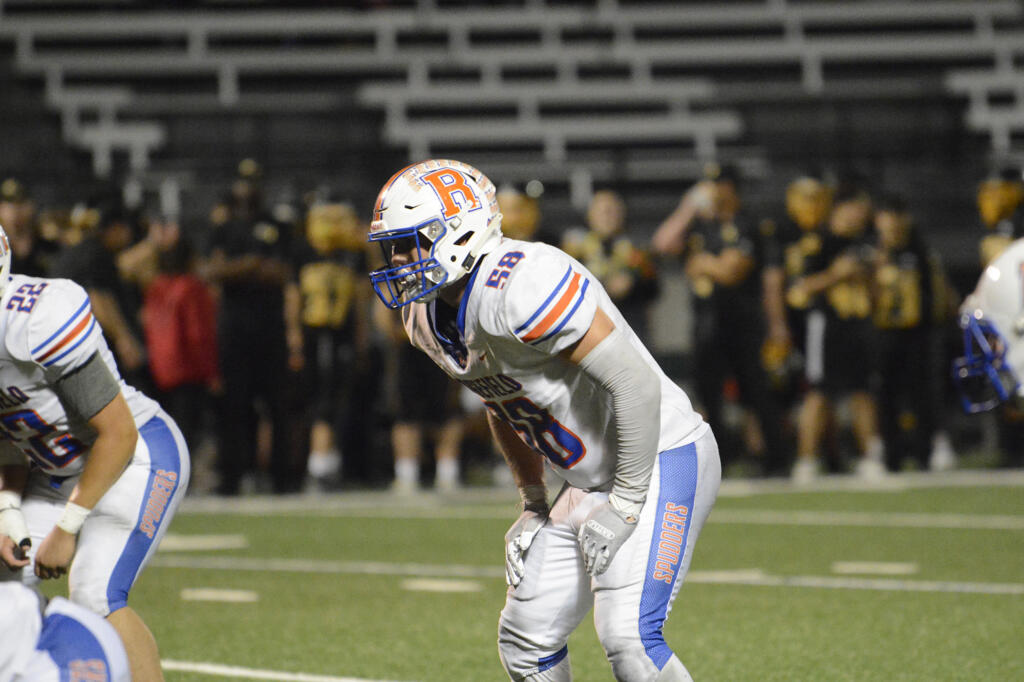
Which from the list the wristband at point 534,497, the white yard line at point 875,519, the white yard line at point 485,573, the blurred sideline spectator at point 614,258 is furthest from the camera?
the blurred sideline spectator at point 614,258

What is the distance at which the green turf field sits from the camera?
179 inches

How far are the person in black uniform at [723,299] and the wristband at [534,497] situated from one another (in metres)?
6.02

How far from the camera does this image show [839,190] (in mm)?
9906

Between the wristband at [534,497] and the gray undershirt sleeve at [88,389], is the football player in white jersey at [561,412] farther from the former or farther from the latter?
the gray undershirt sleeve at [88,389]

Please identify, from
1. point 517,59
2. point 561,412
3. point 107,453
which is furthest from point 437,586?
point 517,59

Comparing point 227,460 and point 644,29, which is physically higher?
point 644,29

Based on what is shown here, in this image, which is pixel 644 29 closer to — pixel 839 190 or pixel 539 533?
pixel 839 190

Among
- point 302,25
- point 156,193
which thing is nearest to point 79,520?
point 156,193

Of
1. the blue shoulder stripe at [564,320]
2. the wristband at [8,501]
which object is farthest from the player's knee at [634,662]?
the wristband at [8,501]

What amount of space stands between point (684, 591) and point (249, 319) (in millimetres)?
4362

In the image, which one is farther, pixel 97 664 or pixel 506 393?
pixel 506 393

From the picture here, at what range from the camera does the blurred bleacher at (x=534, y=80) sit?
14.6 metres

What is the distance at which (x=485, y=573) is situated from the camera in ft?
20.8

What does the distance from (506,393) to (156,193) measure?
1042 centimetres
